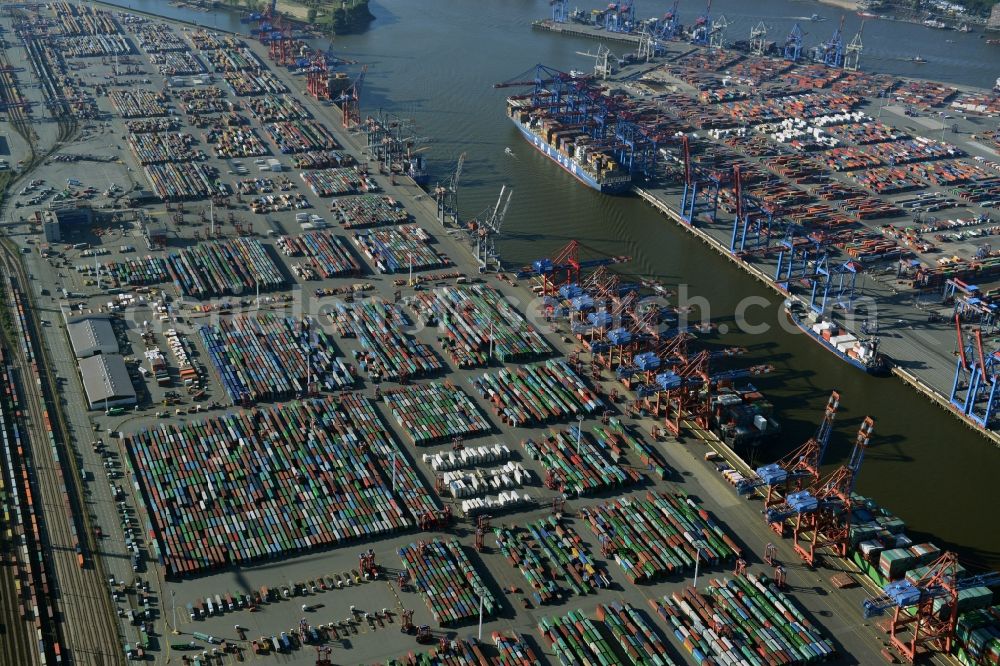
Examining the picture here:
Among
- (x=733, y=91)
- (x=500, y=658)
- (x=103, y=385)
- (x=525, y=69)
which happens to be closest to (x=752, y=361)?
(x=500, y=658)

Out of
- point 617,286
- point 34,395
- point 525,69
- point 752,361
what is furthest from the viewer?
point 525,69

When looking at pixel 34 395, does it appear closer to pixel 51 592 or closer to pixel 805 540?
pixel 51 592

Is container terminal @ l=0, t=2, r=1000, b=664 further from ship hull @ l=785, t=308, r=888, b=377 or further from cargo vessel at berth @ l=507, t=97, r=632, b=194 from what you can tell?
cargo vessel at berth @ l=507, t=97, r=632, b=194

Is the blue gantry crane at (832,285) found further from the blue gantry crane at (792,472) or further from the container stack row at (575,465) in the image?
the container stack row at (575,465)

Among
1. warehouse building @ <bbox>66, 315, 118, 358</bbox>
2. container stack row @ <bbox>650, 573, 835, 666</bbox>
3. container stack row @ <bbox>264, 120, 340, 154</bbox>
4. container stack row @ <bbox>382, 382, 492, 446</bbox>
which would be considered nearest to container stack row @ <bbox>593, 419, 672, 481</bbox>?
container stack row @ <bbox>382, 382, 492, 446</bbox>

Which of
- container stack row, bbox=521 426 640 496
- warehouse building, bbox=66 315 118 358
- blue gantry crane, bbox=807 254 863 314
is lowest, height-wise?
warehouse building, bbox=66 315 118 358

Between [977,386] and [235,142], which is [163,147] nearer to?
[235,142]

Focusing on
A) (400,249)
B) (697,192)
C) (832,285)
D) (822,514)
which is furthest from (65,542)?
(697,192)
